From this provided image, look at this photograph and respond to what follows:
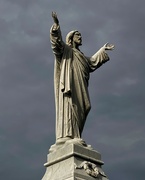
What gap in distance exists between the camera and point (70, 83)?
17.1m

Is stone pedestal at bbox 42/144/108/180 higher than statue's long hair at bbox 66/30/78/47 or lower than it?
lower

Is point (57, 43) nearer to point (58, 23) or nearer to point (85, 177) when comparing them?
point (58, 23)

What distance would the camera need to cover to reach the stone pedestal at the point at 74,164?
15.4m

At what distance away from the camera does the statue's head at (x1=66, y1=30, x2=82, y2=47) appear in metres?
18.3

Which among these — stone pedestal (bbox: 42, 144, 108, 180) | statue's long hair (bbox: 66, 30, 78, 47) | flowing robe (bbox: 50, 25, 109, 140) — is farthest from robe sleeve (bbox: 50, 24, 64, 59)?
stone pedestal (bbox: 42, 144, 108, 180)

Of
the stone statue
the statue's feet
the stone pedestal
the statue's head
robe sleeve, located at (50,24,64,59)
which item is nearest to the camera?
the stone pedestal

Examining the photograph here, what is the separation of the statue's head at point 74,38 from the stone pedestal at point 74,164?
13.5ft

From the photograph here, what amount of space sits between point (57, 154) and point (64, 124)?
3.55 feet

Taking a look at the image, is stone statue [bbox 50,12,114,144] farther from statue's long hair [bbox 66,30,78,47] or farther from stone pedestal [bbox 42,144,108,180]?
stone pedestal [bbox 42,144,108,180]

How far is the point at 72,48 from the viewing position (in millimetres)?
18094

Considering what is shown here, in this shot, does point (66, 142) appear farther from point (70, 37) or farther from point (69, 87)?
point (70, 37)

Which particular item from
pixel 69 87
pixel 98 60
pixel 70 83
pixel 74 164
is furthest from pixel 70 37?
pixel 74 164

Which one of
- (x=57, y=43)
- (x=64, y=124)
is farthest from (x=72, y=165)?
(x=57, y=43)

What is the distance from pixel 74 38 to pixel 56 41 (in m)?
1.42
